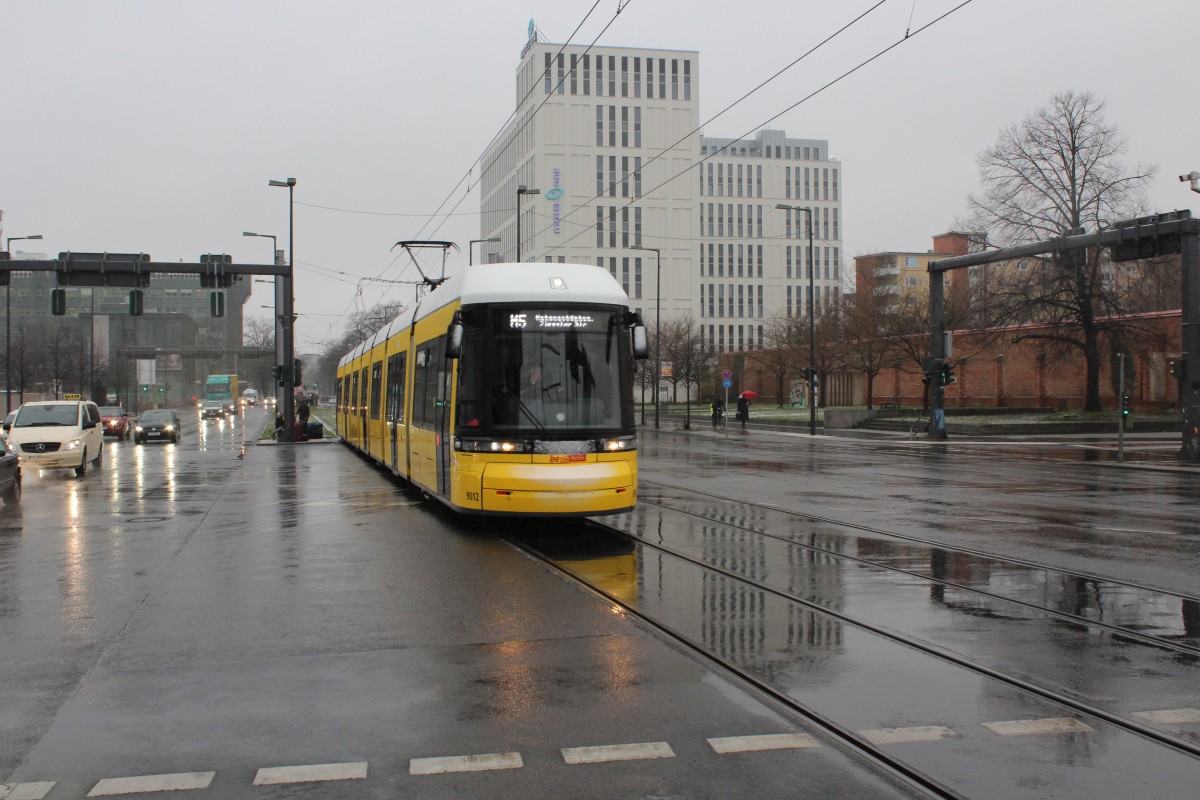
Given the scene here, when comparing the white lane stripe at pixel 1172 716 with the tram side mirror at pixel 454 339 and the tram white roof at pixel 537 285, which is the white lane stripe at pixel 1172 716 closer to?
the tram white roof at pixel 537 285

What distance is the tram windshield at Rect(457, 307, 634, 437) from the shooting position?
1269cm

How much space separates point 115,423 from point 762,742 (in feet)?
168

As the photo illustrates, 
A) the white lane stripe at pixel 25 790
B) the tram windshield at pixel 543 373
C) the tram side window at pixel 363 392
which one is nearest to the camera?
the white lane stripe at pixel 25 790

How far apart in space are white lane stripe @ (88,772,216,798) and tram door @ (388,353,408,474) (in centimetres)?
1373

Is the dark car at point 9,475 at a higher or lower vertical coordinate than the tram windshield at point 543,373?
lower

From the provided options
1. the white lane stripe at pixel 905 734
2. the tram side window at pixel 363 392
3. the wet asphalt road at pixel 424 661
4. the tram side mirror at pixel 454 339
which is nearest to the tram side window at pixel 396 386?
the wet asphalt road at pixel 424 661

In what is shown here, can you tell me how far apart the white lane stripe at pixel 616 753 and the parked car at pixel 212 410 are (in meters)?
84.7

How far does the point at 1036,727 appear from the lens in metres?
5.66

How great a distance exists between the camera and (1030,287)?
4469 cm

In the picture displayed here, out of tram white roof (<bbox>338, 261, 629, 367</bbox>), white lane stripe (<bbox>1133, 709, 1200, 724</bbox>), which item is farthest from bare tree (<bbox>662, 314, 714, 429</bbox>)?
white lane stripe (<bbox>1133, 709, 1200, 724</bbox>)

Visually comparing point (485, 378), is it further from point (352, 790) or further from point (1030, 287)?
point (1030, 287)

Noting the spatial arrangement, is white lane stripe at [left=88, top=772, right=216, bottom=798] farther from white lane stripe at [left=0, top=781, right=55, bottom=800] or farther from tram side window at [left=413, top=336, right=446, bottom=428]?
tram side window at [left=413, top=336, right=446, bottom=428]

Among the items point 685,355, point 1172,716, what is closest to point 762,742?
point 1172,716

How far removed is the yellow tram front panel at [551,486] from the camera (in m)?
12.4
